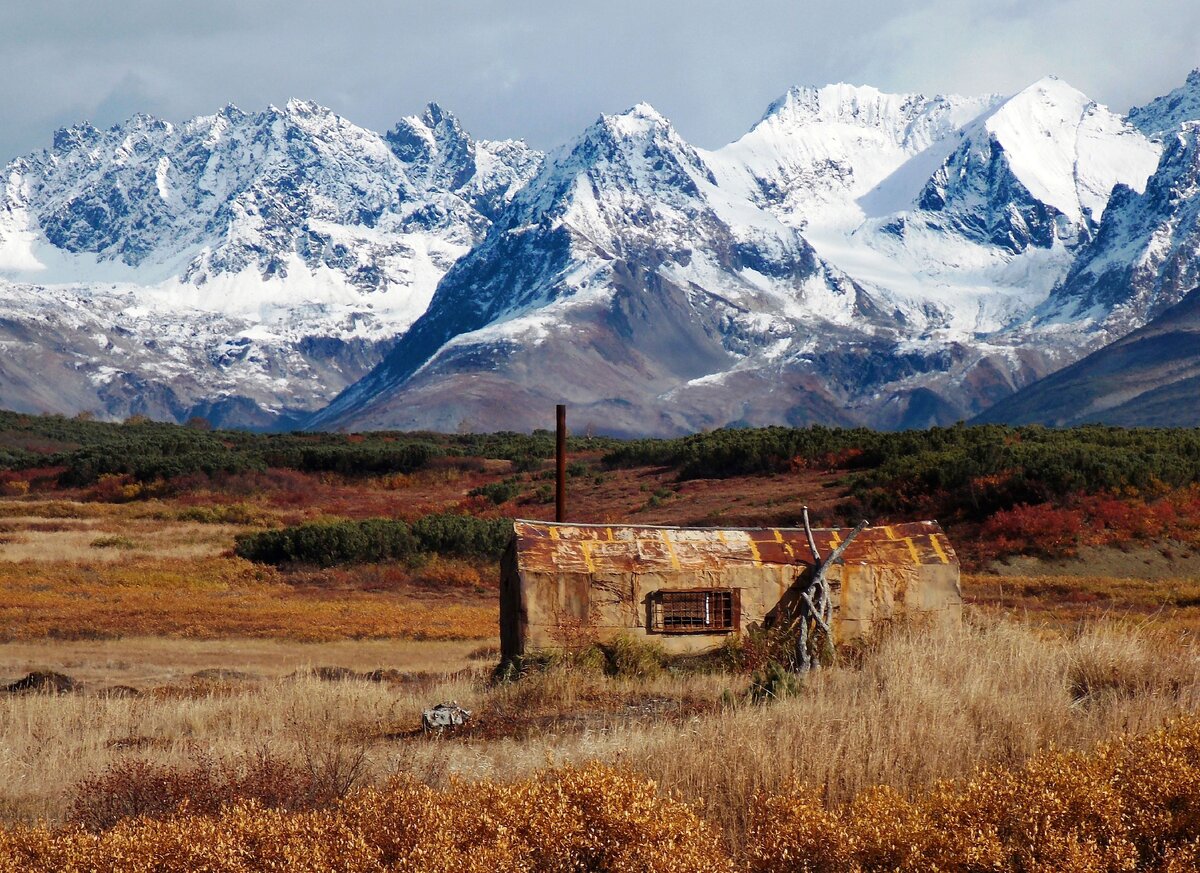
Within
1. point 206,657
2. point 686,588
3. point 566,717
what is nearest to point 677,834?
point 566,717

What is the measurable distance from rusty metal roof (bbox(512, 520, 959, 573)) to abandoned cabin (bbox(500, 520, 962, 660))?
0.02 metres

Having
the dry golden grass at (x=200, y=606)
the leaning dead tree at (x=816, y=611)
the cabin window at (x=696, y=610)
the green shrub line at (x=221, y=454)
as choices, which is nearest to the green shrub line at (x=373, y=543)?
the dry golden grass at (x=200, y=606)

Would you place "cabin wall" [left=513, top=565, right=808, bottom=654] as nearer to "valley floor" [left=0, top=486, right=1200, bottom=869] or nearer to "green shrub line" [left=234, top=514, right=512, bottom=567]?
"valley floor" [left=0, top=486, right=1200, bottom=869]

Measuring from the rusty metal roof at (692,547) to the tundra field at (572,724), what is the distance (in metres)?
1.18

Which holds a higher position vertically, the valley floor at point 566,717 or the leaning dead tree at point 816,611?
the leaning dead tree at point 816,611

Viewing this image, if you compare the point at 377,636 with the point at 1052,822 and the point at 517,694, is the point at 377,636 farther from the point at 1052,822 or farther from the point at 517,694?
the point at 1052,822

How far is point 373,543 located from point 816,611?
77.5ft

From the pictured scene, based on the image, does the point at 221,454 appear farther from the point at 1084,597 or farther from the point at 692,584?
the point at 692,584

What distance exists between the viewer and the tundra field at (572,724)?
7.98m

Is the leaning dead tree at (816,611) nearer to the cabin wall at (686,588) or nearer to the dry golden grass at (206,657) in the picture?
the cabin wall at (686,588)

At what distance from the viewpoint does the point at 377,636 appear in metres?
27.1

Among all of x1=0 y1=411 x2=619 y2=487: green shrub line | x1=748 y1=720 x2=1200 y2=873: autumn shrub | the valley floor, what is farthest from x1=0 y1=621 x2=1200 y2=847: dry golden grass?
x1=0 y1=411 x2=619 y2=487: green shrub line

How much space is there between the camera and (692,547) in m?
18.4

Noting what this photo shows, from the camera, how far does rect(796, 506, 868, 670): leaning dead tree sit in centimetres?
1606
